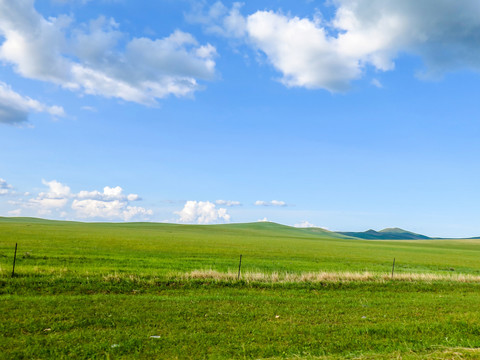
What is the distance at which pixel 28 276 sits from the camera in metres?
18.3

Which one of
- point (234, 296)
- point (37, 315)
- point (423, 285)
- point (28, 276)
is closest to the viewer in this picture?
point (37, 315)

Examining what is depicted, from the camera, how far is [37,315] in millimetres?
11188

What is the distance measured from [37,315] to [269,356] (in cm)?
752

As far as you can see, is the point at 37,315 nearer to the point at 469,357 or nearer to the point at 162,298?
the point at 162,298

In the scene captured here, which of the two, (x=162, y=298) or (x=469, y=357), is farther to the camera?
(x=162, y=298)

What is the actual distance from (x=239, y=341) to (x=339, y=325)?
3580 millimetres

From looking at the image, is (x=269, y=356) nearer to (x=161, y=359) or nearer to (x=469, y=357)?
(x=161, y=359)

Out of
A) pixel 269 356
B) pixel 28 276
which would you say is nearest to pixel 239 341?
pixel 269 356

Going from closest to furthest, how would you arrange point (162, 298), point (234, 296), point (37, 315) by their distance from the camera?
point (37, 315) < point (162, 298) < point (234, 296)

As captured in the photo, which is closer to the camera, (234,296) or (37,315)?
(37,315)

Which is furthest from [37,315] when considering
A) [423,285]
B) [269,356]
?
[423,285]

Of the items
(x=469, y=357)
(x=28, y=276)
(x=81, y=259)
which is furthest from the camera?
(x=81, y=259)

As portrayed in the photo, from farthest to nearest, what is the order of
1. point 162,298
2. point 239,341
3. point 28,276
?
point 28,276, point 162,298, point 239,341

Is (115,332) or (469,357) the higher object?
(469,357)
